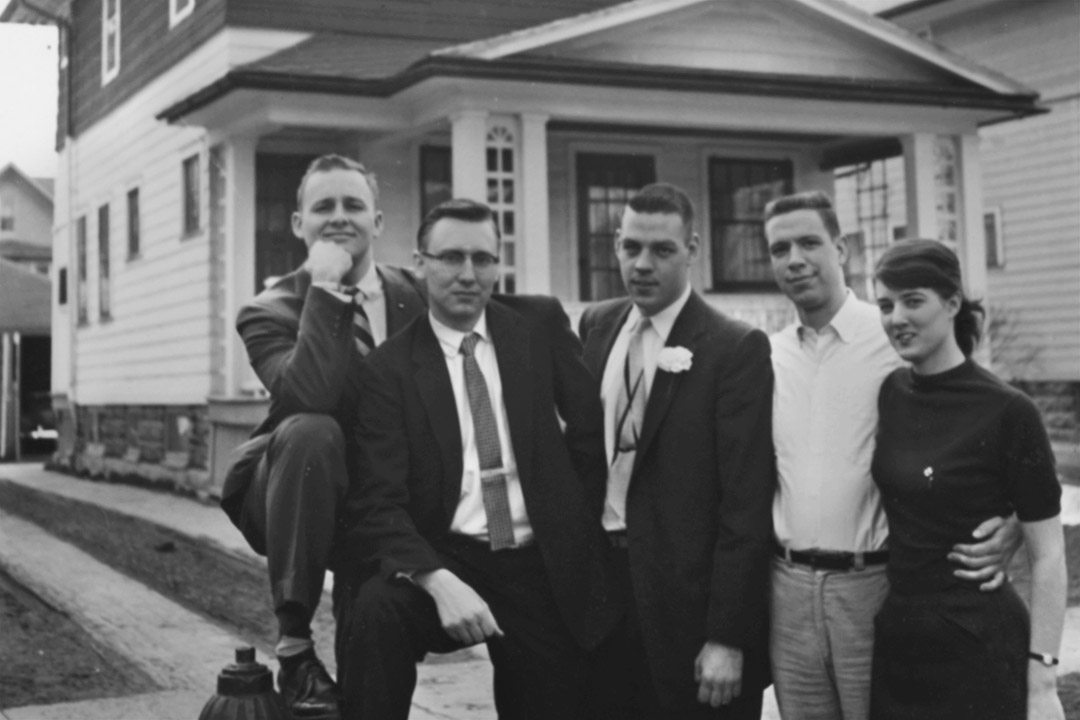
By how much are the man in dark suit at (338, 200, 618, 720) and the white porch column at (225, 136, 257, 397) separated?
9.78 meters

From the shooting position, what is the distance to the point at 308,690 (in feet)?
13.0

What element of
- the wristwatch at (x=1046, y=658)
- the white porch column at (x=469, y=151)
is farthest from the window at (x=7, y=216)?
the wristwatch at (x=1046, y=658)

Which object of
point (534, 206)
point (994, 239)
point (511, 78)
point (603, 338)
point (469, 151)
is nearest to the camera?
point (603, 338)

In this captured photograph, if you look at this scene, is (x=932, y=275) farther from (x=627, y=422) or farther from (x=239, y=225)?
(x=239, y=225)

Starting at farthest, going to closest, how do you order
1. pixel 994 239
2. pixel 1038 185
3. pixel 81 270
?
pixel 81 270, pixel 994 239, pixel 1038 185

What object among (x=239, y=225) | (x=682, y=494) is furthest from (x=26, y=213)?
(x=682, y=494)

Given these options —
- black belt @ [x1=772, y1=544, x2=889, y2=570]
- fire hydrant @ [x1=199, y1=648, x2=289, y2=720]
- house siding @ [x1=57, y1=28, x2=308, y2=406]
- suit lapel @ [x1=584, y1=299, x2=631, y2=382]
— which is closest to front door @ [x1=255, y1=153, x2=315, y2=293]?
house siding @ [x1=57, y1=28, x2=308, y2=406]

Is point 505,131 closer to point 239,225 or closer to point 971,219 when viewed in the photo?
point 239,225

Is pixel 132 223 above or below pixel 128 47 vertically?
below

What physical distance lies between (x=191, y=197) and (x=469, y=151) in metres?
4.77

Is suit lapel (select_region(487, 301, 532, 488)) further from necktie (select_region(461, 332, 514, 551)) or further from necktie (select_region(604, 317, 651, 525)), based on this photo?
necktie (select_region(604, 317, 651, 525))

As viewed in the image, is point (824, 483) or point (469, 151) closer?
point (824, 483)

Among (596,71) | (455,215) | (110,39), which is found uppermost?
(110,39)

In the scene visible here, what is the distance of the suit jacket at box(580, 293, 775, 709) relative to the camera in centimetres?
389
